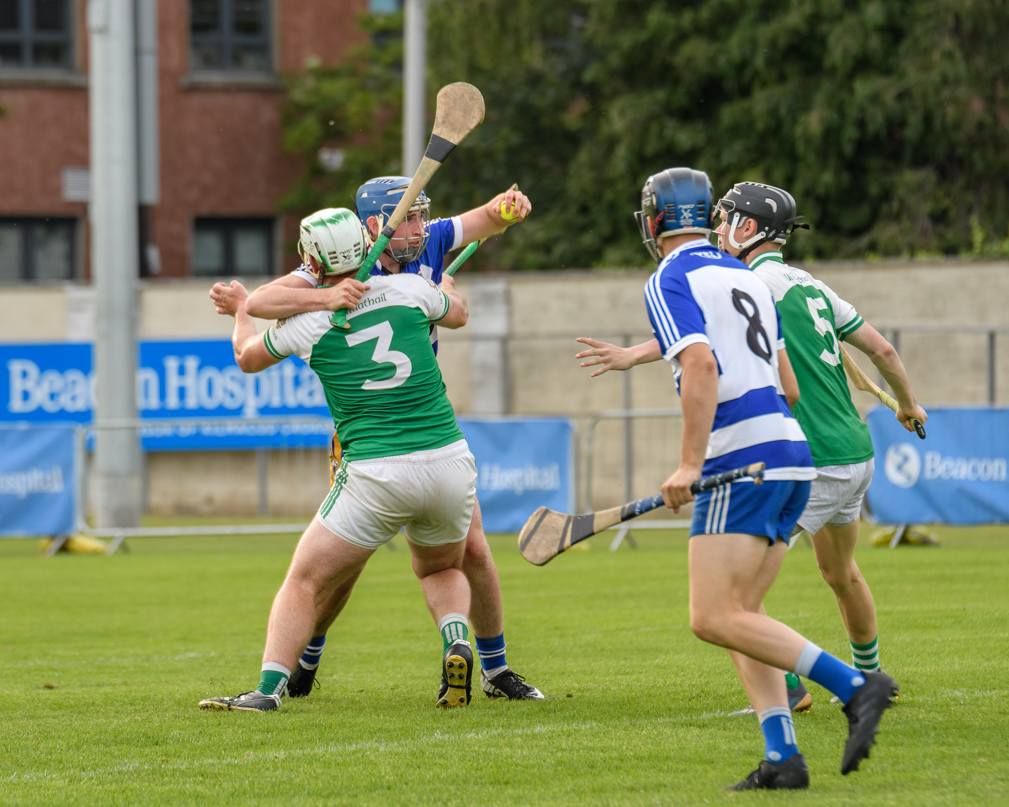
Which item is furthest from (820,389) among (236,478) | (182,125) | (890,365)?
(182,125)

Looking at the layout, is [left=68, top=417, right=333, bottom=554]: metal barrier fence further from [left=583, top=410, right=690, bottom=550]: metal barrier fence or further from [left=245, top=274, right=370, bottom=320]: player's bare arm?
[left=245, top=274, right=370, bottom=320]: player's bare arm

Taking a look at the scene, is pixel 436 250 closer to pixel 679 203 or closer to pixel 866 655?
pixel 679 203

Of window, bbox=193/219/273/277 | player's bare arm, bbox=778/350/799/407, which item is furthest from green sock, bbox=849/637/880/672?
window, bbox=193/219/273/277

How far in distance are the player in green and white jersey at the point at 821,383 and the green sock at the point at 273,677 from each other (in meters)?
2.18

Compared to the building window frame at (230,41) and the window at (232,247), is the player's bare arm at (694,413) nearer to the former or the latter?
the building window frame at (230,41)

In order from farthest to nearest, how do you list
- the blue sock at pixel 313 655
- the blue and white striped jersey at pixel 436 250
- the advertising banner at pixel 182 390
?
the advertising banner at pixel 182 390 → the blue sock at pixel 313 655 → the blue and white striped jersey at pixel 436 250

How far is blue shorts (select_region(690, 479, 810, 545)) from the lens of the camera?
450 centimetres

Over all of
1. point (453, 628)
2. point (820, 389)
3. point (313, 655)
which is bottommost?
point (313, 655)

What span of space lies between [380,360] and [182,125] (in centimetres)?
2253

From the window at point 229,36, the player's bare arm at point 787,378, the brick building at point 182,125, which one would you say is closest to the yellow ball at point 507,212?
the player's bare arm at point 787,378

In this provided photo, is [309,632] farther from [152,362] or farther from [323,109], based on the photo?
[323,109]

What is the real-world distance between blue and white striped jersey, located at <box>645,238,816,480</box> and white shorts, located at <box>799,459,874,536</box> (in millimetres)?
1052

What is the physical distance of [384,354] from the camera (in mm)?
5789

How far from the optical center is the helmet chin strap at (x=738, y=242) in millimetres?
5836
